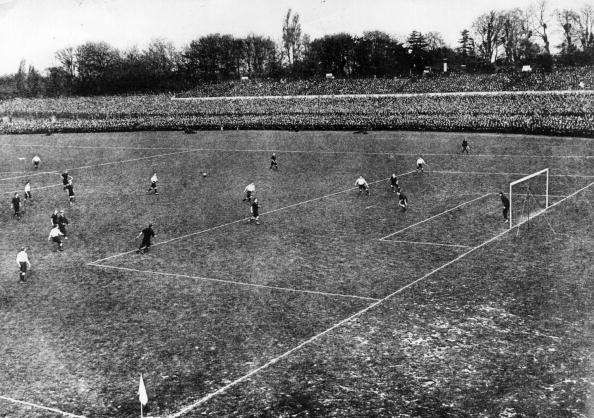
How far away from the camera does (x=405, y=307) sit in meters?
15.0

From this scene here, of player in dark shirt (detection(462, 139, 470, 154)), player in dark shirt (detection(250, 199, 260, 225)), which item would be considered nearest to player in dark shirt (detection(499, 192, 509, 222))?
player in dark shirt (detection(250, 199, 260, 225))

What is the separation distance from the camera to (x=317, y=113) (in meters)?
79.0

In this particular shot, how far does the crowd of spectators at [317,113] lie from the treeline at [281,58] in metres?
11.8

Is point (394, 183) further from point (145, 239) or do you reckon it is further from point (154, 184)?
point (145, 239)

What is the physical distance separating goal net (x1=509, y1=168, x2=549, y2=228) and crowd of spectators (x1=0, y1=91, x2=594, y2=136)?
26.4 m

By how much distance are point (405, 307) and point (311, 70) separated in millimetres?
95972

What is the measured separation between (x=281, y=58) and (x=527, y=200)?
329ft

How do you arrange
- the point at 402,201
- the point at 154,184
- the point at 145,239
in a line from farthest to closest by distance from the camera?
the point at 154,184 → the point at 402,201 → the point at 145,239

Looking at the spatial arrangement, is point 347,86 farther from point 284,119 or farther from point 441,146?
point 441,146

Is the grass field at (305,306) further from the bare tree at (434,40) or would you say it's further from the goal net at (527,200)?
the bare tree at (434,40)

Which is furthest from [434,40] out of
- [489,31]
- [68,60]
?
[68,60]

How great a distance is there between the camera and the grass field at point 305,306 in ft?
35.9

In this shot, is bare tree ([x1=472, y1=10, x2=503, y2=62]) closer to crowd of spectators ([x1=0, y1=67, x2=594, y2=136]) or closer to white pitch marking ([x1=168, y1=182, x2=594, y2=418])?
crowd of spectators ([x1=0, y1=67, x2=594, y2=136])

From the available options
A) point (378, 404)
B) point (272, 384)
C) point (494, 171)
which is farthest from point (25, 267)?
point (494, 171)
